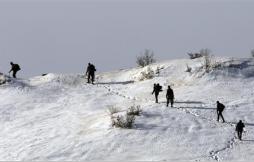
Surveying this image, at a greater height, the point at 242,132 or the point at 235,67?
the point at 235,67

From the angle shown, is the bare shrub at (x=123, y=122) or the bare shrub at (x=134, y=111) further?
the bare shrub at (x=134, y=111)

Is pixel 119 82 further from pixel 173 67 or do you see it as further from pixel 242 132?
pixel 242 132

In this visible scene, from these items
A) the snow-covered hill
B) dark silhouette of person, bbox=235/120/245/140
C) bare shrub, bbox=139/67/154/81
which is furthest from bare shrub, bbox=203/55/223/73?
dark silhouette of person, bbox=235/120/245/140

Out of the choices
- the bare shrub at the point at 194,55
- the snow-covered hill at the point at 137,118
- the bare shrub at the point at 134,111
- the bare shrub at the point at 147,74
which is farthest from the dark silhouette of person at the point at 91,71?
the bare shrub at the point at 134,111

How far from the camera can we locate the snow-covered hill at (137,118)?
1435 inches

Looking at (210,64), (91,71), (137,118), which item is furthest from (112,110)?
(210,64)

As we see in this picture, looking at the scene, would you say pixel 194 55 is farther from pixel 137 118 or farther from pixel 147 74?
pixel 137 118

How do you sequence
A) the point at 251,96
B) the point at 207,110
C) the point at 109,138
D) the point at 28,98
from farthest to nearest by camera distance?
the point at 28,98 → the point at 251,96 → the point at 207,110 → the point at 109,138

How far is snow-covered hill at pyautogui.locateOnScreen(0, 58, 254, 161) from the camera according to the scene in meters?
36.4

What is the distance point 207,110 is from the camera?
4262 cm

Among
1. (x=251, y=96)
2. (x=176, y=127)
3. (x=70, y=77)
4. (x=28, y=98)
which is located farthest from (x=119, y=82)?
(x=176, y=127)

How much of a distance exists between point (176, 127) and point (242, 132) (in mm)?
3656

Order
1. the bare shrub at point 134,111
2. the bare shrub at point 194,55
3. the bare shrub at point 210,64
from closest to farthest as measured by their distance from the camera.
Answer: the bare shrub at point 134,111 < the bare shrub at point 210,64 < the bare shrub at point 194,55

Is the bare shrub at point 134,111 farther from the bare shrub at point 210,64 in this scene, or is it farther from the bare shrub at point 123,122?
the bare shrub at point 210,64
